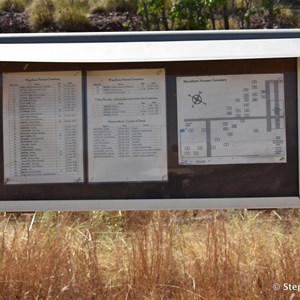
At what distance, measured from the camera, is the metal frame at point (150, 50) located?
3.50 metres

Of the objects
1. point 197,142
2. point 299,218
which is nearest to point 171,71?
point 197,142

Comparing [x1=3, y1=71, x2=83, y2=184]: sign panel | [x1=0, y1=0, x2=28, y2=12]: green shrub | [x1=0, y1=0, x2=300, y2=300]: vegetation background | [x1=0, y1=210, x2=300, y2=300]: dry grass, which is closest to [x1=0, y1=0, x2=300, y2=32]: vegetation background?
[x1=0, y1=0, x2=28, y2=12]: green shrub

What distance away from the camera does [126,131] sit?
3641 millimetres

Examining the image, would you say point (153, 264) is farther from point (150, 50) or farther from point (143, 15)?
point (143, 15)

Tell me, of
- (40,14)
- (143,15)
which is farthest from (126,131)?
(40,14)

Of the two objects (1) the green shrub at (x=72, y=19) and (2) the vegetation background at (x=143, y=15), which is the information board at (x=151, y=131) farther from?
(1) the green shrub at (x=72, y=19)

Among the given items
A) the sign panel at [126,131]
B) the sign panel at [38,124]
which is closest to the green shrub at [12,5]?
the sign panel at [38,124]

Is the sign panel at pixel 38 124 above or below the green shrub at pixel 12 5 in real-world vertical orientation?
below

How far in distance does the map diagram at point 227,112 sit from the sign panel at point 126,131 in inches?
5.3

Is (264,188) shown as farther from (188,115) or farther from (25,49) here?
(25,49)

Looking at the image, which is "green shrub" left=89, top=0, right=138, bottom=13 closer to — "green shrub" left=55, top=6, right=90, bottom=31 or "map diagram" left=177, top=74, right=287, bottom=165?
"green shrub" left=55, top=6, right=90, bottom=31

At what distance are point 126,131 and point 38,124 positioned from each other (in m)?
0.50

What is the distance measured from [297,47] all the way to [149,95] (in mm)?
857

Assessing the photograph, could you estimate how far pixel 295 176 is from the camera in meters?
3.65
